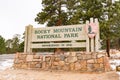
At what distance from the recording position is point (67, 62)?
32.6ft

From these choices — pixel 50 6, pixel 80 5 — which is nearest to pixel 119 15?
pixel 80 5

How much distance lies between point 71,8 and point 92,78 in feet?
46.6

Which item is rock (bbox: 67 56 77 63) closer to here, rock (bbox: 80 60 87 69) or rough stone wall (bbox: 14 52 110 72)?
rough stone wall (bbox: 14 52 110 72)

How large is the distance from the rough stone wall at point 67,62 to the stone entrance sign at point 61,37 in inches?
15.3

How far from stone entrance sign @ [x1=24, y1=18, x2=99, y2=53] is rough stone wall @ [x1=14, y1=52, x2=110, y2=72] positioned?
15.3 inches

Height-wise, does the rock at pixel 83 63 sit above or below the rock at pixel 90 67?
above

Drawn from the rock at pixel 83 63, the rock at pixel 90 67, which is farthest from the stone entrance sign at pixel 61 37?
the rock at pixel 90 67

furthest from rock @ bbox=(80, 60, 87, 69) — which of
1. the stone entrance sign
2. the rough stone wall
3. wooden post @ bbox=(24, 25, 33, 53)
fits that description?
wooden post @ bbox=(24, 25, 33, 53)

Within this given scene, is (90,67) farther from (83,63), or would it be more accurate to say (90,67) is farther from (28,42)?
(28,42)

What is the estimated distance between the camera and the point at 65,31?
33.7 feet

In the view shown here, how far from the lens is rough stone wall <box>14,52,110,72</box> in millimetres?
9352

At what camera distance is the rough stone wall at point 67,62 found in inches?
368

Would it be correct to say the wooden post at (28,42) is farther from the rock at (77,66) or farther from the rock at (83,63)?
the rock at (83,63)

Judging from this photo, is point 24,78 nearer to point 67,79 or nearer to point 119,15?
point 67,79
